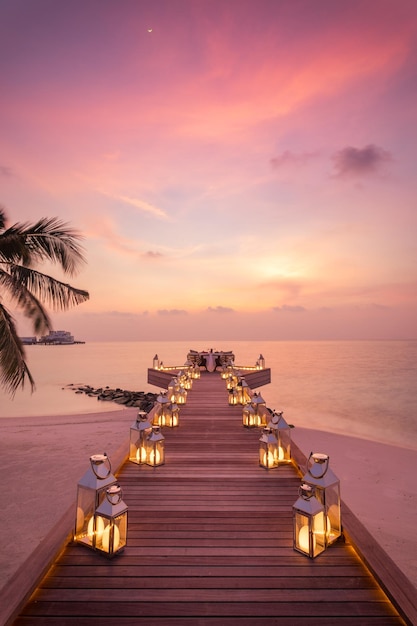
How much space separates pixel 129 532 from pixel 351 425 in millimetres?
23571

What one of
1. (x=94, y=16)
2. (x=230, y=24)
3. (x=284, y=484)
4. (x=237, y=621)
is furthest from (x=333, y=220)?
(x=237, y=621)

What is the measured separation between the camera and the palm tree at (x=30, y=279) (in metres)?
7.89

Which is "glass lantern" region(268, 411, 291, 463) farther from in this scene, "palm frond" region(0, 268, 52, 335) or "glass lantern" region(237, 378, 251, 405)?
"palm frond" region(0, 268, 52, 335)

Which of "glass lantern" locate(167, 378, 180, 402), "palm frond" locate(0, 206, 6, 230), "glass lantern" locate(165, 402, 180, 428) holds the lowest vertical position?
"glass lantern" locate(165, 402, 180, 428)

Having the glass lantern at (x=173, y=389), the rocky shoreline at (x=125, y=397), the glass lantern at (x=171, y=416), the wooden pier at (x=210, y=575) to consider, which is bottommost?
the rocky shoreline at (x=125, y=397)

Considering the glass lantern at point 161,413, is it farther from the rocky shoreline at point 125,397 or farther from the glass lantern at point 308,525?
the rocky shoreline at point 125,397

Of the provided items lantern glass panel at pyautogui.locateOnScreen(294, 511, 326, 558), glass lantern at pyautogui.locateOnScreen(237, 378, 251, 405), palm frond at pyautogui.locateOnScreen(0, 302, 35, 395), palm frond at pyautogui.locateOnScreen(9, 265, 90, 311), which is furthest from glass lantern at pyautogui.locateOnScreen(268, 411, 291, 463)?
palm frond at pyautogui.locateOnScreen(9, 265, 90, 311)

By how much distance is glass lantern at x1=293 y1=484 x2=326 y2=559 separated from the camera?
2.95 m

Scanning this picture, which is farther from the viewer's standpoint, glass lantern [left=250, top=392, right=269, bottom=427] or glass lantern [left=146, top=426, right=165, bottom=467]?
glass lantern [left=250, top=392, right=269, bottom=427]

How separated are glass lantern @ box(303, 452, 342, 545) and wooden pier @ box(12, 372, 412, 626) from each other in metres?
0.14

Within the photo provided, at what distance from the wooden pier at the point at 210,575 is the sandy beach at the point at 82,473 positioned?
8.42 feet

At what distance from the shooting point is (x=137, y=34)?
10.8 metres

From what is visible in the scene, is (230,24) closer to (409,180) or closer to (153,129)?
(153,129)

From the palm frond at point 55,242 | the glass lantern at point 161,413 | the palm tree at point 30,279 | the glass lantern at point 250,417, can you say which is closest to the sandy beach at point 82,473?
the glass lantern at point 161,413
